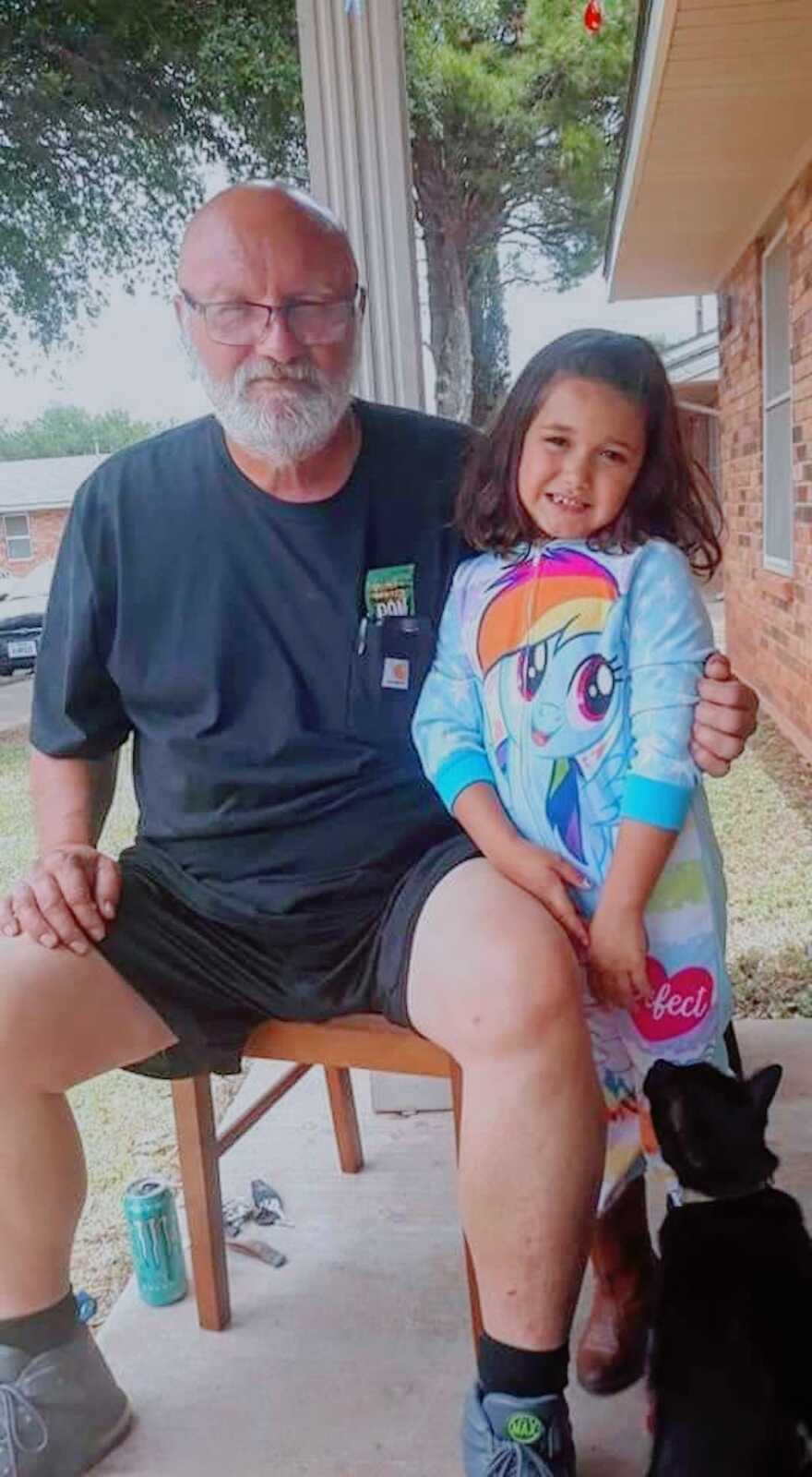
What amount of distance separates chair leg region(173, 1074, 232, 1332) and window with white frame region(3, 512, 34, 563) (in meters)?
0.97

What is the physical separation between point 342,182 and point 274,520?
34.8 inches

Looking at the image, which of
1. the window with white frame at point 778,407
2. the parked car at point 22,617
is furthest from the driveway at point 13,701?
the window with white frame at point 778,407

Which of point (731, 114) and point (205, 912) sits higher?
point (731, 114)

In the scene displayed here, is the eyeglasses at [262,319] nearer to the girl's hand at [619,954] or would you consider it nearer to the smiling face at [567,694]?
the smiling face at [567,694]

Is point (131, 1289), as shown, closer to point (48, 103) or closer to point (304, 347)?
point (304, 347)

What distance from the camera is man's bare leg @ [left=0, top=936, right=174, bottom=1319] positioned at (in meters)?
1.40

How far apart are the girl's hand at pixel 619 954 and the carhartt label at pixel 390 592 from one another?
1.62ft

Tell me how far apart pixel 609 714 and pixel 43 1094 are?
0.79 m

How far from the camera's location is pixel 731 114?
11.8 ft

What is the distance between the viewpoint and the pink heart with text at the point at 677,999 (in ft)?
4.58

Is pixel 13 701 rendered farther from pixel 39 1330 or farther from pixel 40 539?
pixel 39 1330

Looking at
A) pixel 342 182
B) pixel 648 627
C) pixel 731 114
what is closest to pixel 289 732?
pixel 648 627

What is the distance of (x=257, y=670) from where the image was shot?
158 cm

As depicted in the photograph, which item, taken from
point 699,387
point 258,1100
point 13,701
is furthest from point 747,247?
point 258,1100
